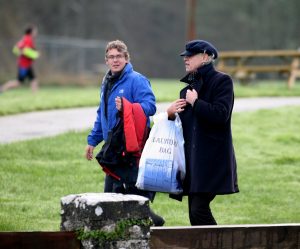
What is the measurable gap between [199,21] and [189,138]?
5195 centimetres

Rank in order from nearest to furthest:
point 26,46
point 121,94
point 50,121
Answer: point 121,94, point 50,121, point 26,46

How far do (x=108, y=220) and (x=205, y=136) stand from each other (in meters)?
1.97

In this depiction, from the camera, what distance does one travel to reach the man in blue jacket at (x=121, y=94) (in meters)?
8.05

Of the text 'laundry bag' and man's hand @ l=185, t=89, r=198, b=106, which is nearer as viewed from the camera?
man's hand @ l=185, t=89, r=198, b=106

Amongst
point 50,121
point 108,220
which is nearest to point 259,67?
point 50,121

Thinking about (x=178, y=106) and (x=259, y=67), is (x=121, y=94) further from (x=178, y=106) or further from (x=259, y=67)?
(x=259, y=67)

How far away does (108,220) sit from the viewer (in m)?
5.66

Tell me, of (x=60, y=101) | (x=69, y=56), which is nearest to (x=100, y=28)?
(x=69, y=56)

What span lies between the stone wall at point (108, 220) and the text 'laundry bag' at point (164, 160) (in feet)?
5.63

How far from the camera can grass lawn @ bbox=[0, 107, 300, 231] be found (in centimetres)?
979

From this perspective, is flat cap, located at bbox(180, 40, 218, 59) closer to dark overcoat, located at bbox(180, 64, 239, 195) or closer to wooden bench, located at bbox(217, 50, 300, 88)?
dark overcoat, located at bbox(180, 64, 239, 195)

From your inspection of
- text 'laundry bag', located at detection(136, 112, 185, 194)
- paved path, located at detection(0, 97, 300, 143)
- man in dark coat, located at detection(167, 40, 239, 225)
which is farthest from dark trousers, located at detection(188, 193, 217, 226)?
paved path, located at detection(0, 97, 300, 143)

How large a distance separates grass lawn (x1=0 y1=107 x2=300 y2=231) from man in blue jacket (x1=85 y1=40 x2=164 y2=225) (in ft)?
3.87

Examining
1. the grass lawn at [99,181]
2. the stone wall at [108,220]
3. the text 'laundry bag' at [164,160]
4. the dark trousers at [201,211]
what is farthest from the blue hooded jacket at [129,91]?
the stone wall at [108,220]
